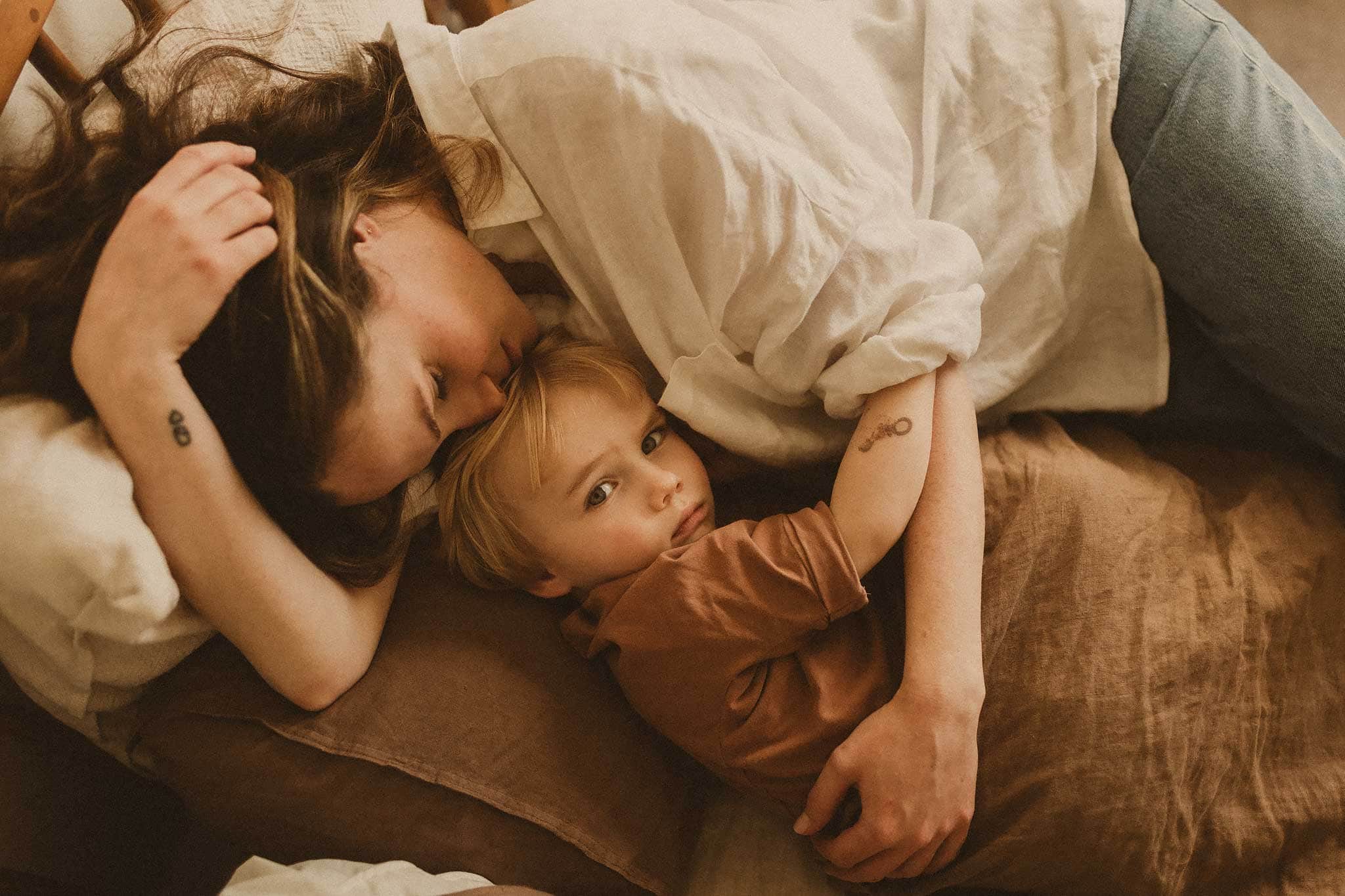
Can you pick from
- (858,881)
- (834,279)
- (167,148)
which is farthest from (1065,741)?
(167,148)

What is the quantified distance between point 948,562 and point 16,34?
3.16 ft

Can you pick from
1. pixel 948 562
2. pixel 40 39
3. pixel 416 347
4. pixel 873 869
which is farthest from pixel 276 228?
pixel 873 869

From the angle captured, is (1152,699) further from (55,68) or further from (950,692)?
(55,68)

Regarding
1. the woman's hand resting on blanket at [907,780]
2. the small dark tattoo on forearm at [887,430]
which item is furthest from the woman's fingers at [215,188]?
the woman's hand resting on blanket at [907,780]

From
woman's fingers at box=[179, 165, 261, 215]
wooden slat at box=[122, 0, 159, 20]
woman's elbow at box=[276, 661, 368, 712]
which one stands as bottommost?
woman's elbow at box=[276, 661, 368, 712]

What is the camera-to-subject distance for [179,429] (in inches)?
29.6

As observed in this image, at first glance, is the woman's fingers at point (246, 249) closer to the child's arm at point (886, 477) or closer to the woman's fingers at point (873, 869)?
the child's arm at point (886, 477)

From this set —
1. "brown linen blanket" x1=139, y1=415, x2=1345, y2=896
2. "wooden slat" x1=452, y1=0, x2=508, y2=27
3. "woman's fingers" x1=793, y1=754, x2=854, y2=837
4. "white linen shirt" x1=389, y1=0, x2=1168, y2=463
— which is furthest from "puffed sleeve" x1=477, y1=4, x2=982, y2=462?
"wooden slat" x1=452, y1=0, x2=508, y2=27

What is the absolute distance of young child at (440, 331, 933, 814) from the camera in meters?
0.85

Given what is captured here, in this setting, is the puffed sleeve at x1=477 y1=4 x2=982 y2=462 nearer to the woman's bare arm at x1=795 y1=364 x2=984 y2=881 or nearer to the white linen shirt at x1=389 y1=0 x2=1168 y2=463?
the white linen shirt at x1=389 y1=0 x2=1168 y2=463

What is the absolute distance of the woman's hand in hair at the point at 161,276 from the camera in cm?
73

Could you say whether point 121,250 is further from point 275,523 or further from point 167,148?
point 275,523

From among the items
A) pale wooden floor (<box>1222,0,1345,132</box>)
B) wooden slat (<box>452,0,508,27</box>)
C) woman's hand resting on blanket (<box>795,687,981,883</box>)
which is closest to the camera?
woman's hand resting on blanket (<box>795,687,981,883</box>)

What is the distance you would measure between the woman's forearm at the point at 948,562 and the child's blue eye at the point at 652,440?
0.27 meters
